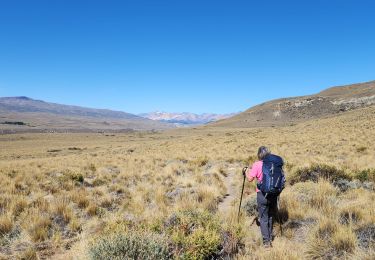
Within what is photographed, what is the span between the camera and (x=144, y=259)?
4730 millimetres

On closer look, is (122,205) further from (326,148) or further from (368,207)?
(326,148)

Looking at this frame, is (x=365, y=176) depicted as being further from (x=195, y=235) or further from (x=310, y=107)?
(x=310, y=107)

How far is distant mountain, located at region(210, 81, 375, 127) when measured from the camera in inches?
3718

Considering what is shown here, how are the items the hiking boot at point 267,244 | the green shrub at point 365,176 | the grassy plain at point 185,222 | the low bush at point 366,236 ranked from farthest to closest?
1. the green shrub at point 365,176
2. the hiking boot at point 267,244
3. the grassy plain at point 185,222
4. the low bush at point 366,236

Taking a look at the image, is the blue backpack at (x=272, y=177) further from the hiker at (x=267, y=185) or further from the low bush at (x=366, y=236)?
the low bush at (x=366, y=236)

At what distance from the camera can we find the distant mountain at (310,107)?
9444 centimetres

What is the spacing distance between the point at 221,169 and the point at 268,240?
32.7 feet

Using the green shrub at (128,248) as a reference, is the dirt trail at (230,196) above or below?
below

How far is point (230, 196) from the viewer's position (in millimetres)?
11359

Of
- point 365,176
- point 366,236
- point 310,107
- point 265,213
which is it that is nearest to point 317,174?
point 365,176

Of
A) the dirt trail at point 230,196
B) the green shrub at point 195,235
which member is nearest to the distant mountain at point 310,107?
the dirt trail at point 230,196

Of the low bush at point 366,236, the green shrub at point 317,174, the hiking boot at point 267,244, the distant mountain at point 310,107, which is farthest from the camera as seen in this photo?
the distant mountain at point 310,107

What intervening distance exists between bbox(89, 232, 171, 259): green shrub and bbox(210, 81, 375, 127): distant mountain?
92098mm

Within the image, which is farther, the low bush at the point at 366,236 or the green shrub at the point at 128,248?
the low bush at the point at 366,236
